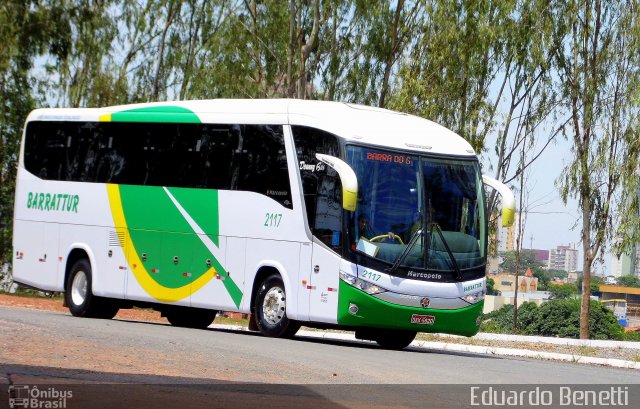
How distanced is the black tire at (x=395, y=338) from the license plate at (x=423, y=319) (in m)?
1.41

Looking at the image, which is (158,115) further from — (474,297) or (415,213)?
(474,297)

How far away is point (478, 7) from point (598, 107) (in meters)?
4.52

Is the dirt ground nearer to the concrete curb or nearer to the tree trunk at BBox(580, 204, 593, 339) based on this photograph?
the concrete curb

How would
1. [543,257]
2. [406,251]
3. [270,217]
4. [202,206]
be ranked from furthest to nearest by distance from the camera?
1. [543,257]
2. [202,206]
3. [270,217]
4. [406,251]

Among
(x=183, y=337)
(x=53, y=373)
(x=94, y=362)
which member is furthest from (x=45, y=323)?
(x=53, y=373)

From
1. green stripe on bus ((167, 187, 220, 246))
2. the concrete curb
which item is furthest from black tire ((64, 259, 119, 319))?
the concrete curb

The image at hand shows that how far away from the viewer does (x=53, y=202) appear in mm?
25828

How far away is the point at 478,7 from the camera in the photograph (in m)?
39.2

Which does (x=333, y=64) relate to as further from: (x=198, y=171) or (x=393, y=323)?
(x=393, y=323)

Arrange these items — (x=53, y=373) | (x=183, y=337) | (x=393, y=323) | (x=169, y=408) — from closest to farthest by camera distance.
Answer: (x=169, y=408), (x=53, y=373), (x=183, y=337), (x=393, y=323)

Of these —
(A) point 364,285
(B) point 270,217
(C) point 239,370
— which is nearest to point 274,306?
(B) point 270,217

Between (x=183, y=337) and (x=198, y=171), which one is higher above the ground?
(x=198, y=171)

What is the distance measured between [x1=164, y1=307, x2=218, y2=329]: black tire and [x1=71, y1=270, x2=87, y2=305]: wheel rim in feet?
5.21

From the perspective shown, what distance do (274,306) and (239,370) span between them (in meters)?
7.90
